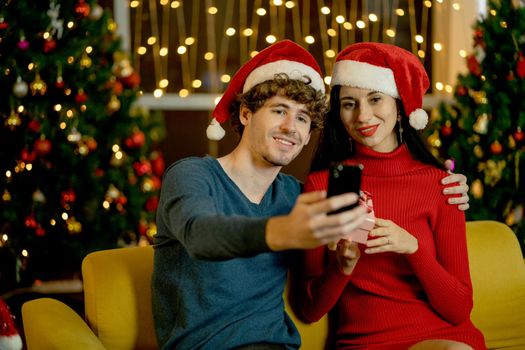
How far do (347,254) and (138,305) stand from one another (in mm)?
627

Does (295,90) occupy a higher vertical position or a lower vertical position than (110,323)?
higher

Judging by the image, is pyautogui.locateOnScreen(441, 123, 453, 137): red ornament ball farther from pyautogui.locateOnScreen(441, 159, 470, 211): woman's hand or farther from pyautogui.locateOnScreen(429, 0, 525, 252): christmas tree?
pyautogui.locateOnScreen(441, 159, 470, 211): woman's hand

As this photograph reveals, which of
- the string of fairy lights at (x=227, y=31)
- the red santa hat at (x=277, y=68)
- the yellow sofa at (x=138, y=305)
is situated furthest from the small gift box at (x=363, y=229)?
the string of fairy lights at (x=227, y=31)

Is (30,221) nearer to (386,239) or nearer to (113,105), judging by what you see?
(113,105)

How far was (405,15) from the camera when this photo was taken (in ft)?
15.7

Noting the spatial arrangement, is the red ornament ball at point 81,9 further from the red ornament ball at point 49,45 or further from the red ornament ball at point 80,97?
the red ornament ball at point 80,97

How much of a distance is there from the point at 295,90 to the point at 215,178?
32 centimetres

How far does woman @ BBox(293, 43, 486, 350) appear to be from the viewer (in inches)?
77.5

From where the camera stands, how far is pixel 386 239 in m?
1.81

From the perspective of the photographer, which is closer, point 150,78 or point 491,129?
point 491,129

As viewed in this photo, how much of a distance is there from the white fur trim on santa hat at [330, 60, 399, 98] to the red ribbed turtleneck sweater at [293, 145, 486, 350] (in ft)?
0.60

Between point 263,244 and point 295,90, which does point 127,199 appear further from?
point 263,244

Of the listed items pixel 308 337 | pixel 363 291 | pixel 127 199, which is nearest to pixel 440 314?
pixel 363 291

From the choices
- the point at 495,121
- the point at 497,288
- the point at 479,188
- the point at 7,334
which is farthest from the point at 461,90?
the point at 7,334
